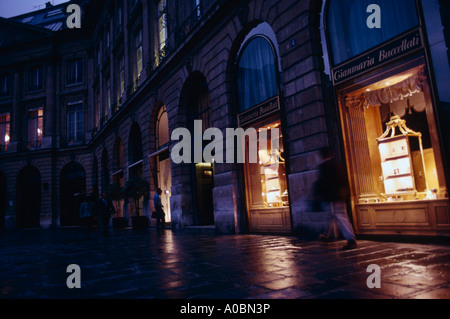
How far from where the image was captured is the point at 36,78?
32906mm

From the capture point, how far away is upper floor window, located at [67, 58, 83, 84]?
32344mm

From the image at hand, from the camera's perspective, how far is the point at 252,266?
460cm

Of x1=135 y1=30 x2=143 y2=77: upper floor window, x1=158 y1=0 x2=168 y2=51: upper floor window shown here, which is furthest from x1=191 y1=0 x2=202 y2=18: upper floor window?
x1=135 y1=30 x2=143 y2=77: upper floor window

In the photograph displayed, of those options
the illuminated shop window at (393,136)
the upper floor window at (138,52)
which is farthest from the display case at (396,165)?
the upper floor window at (138,52)

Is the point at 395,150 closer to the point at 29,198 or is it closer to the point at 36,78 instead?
the point at 29,198

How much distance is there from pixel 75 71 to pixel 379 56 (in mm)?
32351

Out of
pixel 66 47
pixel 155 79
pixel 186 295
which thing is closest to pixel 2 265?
pixel 186 295

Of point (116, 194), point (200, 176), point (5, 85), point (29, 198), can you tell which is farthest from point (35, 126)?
point (200, 176)

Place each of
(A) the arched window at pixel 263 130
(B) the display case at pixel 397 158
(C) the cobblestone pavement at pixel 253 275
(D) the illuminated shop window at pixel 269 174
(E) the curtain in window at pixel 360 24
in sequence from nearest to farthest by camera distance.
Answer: (C) the cobblestone pavement at pixel 253 275 < (E) the curtain in window at pixel 360 24 < (B) the display case at pixel 397 158 < (A) the arched window at pixel 263 130 < (D) the illuminated shop window at pixel 269 174

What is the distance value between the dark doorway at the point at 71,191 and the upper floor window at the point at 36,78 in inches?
360

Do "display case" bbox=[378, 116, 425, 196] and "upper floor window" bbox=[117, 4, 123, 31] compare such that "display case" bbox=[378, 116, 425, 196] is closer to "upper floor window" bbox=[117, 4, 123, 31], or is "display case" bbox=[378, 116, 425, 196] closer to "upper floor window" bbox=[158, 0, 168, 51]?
"upper floor window" bbox=[158, 0, 168, 51]

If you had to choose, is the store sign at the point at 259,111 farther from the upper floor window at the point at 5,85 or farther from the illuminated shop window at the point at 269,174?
the upper floor window at the point at 5,85

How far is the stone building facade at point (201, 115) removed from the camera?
26.1ft

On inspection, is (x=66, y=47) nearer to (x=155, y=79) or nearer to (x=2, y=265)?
(x=155, y=79)
